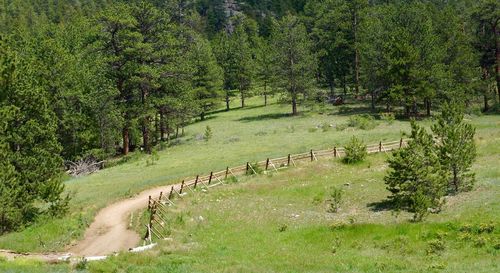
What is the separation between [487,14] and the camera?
77.6 m

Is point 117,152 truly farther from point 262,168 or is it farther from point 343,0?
point 343,0

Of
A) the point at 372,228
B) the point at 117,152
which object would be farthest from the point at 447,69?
the point at 372,228

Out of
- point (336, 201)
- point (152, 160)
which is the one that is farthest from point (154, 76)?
point (336, 201)

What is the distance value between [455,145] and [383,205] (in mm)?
5934

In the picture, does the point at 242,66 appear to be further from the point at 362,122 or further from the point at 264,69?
the point at 362,122

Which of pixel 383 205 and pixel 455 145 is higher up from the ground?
pixel 455 145

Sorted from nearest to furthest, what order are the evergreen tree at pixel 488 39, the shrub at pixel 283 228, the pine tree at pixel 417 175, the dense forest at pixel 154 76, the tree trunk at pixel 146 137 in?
the shrub at pixel 283 228
the pine tree at pixel 417 175
the dense forest at pixel 154 76
the tree trunk at pixel 146 137
the evergreen tree at pixel 488 39

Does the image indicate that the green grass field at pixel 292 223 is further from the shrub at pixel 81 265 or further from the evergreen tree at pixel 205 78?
the evergreen tree at pixel 205 78

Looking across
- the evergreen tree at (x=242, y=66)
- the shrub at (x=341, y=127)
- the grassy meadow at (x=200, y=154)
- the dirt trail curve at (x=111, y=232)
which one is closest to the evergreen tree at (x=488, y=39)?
the grassy meadow at (x=200, y=154)

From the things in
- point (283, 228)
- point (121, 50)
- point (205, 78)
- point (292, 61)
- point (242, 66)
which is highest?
point (121, 50)

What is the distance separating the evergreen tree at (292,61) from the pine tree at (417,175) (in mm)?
47002

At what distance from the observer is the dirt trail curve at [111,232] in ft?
102

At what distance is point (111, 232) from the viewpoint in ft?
111

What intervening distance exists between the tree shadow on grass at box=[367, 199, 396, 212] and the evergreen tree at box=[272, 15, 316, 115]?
4655 centimetres
